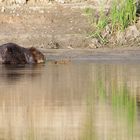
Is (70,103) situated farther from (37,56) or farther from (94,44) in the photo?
(94,44)

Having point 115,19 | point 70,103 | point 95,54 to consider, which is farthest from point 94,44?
point 70,103

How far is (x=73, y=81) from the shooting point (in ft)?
44.3

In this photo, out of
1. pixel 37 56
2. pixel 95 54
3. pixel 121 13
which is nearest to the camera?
pixel 37 56

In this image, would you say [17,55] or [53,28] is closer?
[17,55]

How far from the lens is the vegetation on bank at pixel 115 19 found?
20.2 metres

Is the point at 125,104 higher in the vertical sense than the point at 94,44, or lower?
higher

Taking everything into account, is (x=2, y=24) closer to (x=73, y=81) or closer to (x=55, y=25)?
(x=55, y=25)

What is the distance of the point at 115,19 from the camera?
66.7 ft

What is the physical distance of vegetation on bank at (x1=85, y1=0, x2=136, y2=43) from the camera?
2022 cm

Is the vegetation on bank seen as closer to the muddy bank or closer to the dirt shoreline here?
the muddy bank

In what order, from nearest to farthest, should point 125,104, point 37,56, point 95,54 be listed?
point 125,104 → point 37,56 → point 95,54

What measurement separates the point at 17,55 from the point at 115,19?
10.6 feet

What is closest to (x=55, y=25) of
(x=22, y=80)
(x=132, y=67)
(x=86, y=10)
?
(x=86, y=10)

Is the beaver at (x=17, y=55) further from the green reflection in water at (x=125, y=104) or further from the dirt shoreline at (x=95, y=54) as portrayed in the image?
the green reflection in water at (x=125, y=104)
